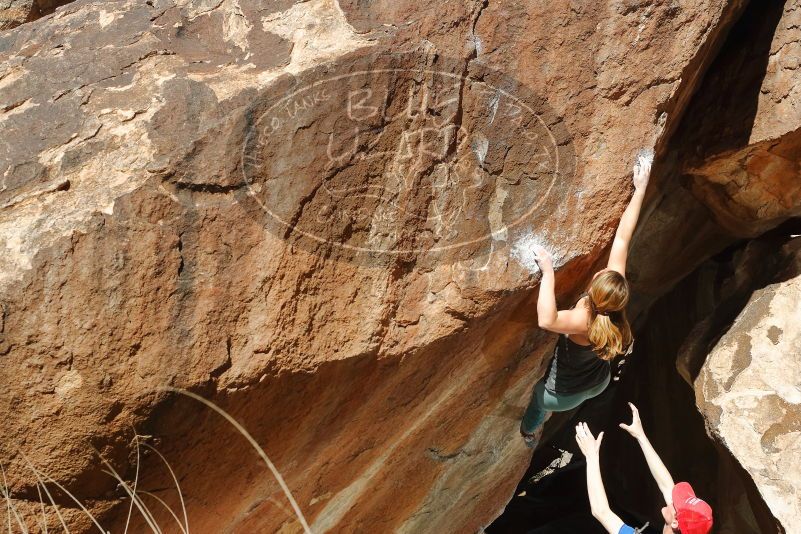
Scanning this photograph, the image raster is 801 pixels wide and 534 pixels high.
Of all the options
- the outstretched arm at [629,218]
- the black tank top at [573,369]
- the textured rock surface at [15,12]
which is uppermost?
the textured rock surface at [15,12]

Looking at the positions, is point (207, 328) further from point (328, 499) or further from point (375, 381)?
point (328, 499)

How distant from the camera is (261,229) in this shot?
98.6 inches

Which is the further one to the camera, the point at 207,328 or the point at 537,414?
the point at 537,414

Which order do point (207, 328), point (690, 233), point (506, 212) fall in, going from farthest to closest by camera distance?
point (690, 233)
point (506, 212)
point (207, 328)

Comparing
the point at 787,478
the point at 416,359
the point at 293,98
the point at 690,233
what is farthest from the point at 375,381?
the point at 690,233

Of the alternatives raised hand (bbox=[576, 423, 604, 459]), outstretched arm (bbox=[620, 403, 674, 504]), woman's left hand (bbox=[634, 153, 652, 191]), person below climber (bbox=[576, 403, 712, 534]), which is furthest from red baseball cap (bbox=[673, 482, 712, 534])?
woman's left hand (bbox=[634, 153, 652, 191])

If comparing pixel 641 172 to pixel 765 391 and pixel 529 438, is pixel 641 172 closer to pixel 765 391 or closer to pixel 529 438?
pixel 765 391

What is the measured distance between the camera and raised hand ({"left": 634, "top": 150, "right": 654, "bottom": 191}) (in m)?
2.83

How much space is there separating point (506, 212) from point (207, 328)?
3.63 feet

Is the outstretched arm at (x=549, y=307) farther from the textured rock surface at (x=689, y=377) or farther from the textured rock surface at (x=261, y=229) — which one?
the textured rock surface at (x=689, y=377)

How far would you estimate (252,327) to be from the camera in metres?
2.50

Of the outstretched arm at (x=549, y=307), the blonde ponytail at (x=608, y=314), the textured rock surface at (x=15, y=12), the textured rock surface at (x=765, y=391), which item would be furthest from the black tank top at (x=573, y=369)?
the textured rock surface at (x=15, y=12)

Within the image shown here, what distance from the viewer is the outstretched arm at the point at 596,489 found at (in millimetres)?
2895

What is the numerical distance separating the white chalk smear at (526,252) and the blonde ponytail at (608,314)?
224 mm
